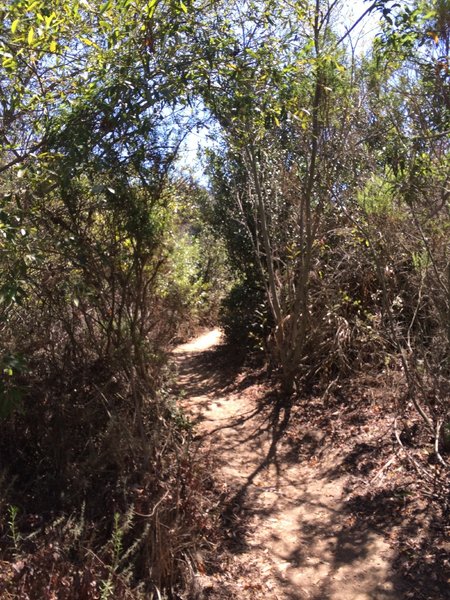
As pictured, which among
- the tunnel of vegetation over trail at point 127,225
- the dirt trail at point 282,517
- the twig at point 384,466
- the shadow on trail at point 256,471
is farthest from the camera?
the twig at point 384,466

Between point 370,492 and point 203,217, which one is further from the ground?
point 203,217

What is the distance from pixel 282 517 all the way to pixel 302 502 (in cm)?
35

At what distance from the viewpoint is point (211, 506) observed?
18.2 ft

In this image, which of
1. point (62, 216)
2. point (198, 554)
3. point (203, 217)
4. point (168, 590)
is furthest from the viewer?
point (203, 217)

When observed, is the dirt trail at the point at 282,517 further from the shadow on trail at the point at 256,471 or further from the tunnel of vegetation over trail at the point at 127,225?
the tunnel of vegetation over trail at the point at 127,225

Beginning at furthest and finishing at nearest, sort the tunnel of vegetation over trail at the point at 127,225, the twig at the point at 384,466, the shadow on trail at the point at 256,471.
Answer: the twig at the point at 384,466 → the shadow on trail at the point at 256,471 → the tunnel of vegetation over trail at the point at 127,225

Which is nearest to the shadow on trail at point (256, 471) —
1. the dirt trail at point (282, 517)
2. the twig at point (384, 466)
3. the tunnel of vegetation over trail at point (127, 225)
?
the dirt trail at point (282, 517)

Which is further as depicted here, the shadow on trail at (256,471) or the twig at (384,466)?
the twig at (384,466)

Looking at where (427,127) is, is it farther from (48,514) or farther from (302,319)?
(48,514)

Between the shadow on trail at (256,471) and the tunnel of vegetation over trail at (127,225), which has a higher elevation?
the tunnel of vegetation over trail at (127,225)

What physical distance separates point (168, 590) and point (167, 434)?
4.86ft

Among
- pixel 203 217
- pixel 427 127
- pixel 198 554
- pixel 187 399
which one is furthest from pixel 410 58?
pixel 203 217

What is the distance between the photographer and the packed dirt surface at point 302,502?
16.2ft

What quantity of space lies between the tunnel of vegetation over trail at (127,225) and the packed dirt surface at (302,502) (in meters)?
0.55
